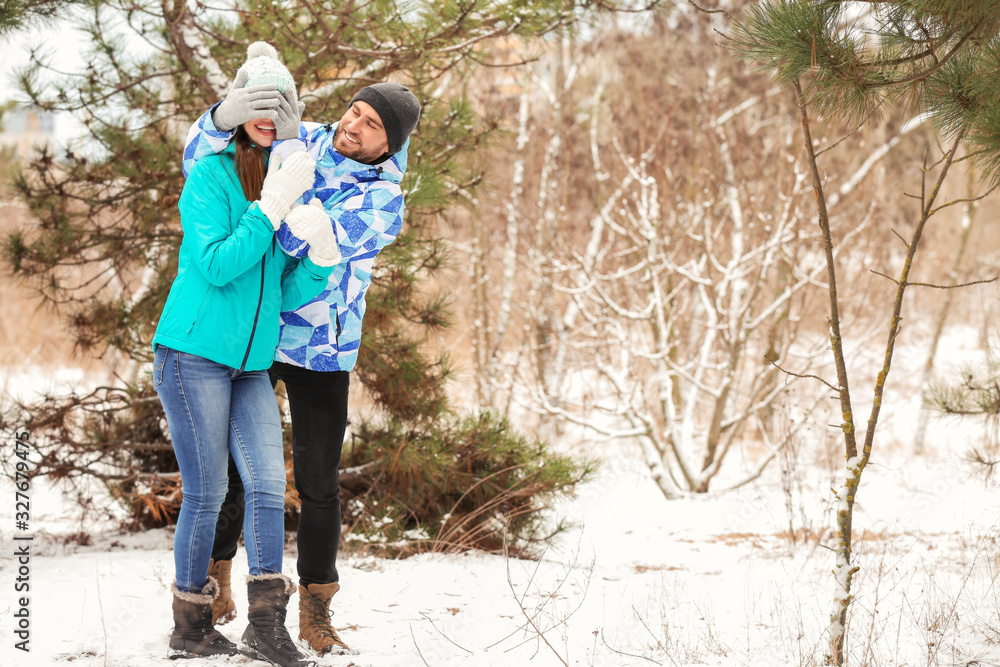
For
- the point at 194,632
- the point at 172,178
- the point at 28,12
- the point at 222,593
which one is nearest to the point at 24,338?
the point at 172,178

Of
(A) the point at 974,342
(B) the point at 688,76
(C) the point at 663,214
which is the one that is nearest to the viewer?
(C) the point at 663,214

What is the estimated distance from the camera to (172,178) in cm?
341

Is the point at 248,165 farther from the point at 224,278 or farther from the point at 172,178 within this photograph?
the point at 172,178

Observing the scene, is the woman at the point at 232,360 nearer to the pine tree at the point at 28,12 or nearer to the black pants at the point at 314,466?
the black pants at the point at 314,466

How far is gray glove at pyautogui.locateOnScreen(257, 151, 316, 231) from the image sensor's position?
1888mm

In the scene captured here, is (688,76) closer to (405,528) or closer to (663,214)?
(663,214)

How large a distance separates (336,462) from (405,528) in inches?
56.1

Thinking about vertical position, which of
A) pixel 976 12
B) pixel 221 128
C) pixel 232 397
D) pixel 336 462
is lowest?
pixel 336 462

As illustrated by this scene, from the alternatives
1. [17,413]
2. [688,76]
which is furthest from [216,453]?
[688,76]

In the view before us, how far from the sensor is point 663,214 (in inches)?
271

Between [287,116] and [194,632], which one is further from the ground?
[287,116]

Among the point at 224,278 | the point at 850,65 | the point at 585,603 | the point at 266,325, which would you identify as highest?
the point at 850,65

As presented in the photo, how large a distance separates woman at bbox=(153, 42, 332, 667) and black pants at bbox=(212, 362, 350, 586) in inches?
4.2

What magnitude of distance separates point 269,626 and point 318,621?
0.23 metres
